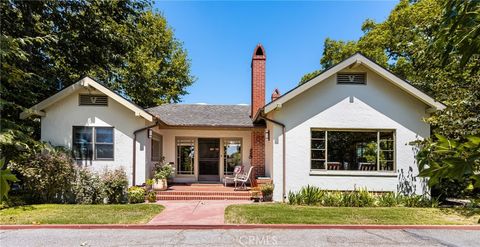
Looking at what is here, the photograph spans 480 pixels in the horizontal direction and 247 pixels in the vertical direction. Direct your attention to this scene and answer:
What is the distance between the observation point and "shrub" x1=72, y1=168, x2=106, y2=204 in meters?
12.5

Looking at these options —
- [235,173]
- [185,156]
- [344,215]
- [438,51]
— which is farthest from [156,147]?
[438,51]

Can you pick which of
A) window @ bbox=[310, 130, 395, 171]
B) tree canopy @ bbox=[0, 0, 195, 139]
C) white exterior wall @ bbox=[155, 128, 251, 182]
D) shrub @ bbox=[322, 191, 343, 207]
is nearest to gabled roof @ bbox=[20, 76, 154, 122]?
tree canopy @ bbox=[0, 0, 195, 139]

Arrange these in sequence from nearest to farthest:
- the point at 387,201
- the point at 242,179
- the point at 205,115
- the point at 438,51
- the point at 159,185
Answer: the point at 438,51
the point at 387,201
the point at 159,185
the point at 242,179
the point at 205,115

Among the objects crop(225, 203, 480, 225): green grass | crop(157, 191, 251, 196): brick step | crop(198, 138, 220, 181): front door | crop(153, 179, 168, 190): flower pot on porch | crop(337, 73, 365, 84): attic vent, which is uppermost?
crop(337, 73, 365, 84): attic vent

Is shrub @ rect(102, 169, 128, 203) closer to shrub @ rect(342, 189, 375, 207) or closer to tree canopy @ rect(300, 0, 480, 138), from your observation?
shrub @ rect(342, 189, 375, 207)

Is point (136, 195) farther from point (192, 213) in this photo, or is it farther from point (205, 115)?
point (205, 115)

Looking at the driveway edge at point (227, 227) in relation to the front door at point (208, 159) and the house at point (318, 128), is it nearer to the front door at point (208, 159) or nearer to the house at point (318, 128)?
the house at point (318, 128)

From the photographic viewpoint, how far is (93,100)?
13.8m

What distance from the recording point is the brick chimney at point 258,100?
1593 cm

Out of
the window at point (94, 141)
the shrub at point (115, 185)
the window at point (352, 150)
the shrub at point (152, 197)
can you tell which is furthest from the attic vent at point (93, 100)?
the window at point (352, 150)

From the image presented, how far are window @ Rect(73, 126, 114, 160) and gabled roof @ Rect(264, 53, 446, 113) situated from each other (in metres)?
6.21

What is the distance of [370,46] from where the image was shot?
2639cm

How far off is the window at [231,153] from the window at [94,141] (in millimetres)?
5601

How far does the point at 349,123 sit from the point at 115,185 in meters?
8.74
